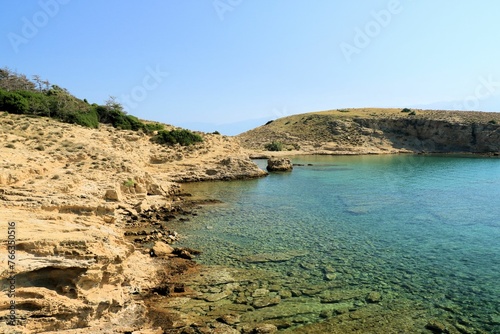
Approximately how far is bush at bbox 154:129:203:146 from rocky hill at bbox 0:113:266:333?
10969mm

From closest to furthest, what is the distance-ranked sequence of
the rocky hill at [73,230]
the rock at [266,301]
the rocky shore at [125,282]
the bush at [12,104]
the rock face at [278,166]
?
the rocky hill at [73,230], the rocky shore at [125,282], the rock at [266,301], the bush at [12,104], the rock face at [278,166]

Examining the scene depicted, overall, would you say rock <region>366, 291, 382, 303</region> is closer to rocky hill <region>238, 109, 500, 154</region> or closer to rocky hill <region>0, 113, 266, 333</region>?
rocky hill <region>0, 113, 266, 333</region>

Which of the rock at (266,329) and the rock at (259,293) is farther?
the rock at (259,293)

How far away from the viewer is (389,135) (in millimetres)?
90750

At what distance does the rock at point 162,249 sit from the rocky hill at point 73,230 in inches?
1.9

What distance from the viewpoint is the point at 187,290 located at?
40.0 ft

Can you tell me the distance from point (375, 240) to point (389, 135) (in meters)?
79.6

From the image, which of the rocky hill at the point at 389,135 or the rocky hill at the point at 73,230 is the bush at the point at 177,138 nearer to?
the rocky hill at the point at 73,230

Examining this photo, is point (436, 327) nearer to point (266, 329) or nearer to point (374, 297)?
point (374, 297)

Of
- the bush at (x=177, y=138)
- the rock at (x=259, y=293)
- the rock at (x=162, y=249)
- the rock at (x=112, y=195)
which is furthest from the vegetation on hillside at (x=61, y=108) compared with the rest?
the rock at (x=259, y=293)

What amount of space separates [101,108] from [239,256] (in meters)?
35.3

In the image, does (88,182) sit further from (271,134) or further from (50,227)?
(271,134)

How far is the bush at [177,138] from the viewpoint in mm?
43013

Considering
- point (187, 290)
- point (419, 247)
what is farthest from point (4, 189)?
point (419, 247)
